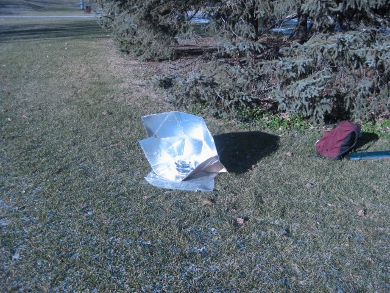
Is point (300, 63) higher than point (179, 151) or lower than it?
higher

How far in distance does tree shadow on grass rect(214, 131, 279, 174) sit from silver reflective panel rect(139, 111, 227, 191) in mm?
357

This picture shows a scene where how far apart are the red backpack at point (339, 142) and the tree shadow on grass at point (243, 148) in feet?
2.20

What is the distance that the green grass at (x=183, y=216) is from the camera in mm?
3389

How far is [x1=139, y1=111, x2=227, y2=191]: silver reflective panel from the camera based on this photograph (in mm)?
5016

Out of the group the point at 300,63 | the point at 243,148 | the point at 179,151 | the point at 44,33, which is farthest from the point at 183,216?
the point at 44,33

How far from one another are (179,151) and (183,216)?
1426 millimetres

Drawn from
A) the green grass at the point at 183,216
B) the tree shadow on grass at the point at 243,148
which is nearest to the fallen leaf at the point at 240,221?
the green grass at the point at 183,216

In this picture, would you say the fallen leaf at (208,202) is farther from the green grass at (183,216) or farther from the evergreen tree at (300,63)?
the evergreen tree at (300,63)

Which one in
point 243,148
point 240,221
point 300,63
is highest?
point 300,63

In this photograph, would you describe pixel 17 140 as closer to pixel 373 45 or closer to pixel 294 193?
pixel 294 193

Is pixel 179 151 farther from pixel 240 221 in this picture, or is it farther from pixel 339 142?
pixel 339 142

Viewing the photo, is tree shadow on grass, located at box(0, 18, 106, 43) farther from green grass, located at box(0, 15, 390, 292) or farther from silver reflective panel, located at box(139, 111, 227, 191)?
silver reflective panel, located at box(139, 111, 227, 191)

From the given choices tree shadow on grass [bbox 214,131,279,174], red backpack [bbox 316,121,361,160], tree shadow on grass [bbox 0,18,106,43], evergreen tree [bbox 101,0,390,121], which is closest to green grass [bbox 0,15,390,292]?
tree shadow on grass [bbox 214,131,279,174]

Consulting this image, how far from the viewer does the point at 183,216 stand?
13.9 feet
